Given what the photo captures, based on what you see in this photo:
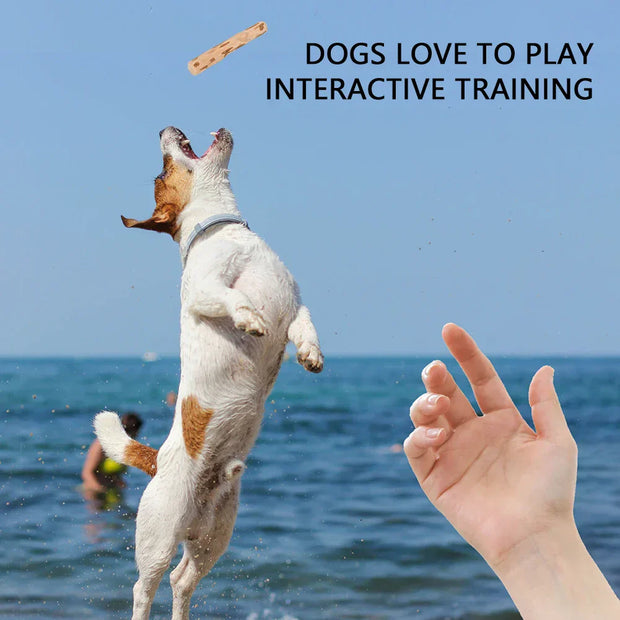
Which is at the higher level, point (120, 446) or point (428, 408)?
point (428, 408)

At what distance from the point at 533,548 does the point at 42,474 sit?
1295 centimetres

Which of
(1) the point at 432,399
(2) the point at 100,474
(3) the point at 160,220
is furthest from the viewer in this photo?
(2) the point at 100,474

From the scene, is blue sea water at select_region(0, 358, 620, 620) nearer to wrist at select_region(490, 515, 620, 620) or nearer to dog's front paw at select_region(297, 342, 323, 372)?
dog's front paw at select_region(297, 342, 323, 372)

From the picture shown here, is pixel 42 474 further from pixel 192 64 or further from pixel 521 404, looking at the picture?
pixel 521 404

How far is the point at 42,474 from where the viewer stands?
14.6 m

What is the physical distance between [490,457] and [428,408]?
1.31ft

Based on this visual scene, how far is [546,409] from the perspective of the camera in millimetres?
2982

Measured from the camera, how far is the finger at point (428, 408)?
2.72 m

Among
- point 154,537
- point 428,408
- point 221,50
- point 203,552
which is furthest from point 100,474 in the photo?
point 428,408

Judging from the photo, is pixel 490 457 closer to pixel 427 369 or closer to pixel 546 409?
pixel 546 409

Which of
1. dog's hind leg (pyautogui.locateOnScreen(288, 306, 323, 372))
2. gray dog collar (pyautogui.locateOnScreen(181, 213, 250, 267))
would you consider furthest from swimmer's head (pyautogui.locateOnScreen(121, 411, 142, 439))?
dog's hind leg (pyautogui.locateOnScreen(288, 306, 323, 372))

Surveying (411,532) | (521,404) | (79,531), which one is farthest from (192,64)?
(521,404)

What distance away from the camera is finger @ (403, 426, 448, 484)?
281 cm

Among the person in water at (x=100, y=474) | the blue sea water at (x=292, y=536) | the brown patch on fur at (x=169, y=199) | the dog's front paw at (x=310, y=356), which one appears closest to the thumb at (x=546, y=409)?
the dog's front paw at (x=310, y=356)
